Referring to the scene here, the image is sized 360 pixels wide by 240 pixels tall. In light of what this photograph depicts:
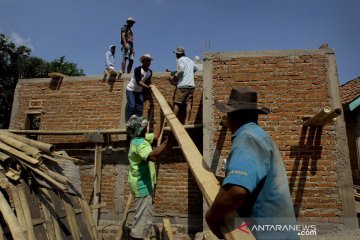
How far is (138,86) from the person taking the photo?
22.3ft

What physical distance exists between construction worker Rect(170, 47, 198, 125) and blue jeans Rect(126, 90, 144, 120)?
0.86m

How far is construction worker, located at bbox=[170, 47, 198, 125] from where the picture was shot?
21.3 feet

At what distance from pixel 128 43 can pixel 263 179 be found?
7678mm

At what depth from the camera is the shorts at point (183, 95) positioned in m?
6.50

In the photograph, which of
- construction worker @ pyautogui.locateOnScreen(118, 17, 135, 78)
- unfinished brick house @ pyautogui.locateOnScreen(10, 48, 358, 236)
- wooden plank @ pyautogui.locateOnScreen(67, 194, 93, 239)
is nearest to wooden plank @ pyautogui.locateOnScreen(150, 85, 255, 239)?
wooden plank @ pyautogui.locateOnScreen(67, 194, 93, 239)

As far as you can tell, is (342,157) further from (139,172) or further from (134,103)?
(134,103)

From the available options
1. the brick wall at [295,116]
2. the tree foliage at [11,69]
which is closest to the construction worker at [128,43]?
the brick wall at [295,116]

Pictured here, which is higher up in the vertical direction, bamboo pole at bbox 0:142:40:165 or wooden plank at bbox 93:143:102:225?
bamboo pole at bbox 0:142:40:165

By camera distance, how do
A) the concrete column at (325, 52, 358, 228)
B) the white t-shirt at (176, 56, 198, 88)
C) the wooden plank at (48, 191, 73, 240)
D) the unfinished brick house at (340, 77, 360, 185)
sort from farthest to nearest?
1. the unfinished brick house at (340, 77, 360, 185)
2. the white t-shirt at (176, 56, 198, 88)
3. the concrete column at (325, 52, 358, 228)
4. the wooden plank at (48, 191, 73, 240)

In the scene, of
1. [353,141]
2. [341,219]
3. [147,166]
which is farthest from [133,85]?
[353,141]

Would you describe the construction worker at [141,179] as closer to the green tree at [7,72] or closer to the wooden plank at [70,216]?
the wooden plank at [70,216]

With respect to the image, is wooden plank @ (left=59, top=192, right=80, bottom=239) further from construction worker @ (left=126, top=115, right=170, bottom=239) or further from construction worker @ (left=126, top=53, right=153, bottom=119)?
construction worker @ (left=126, top=53, right=153, bottom=119)

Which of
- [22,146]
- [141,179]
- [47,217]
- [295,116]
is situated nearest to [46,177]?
[22,146]

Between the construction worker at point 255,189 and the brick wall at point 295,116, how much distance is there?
3.62 m
